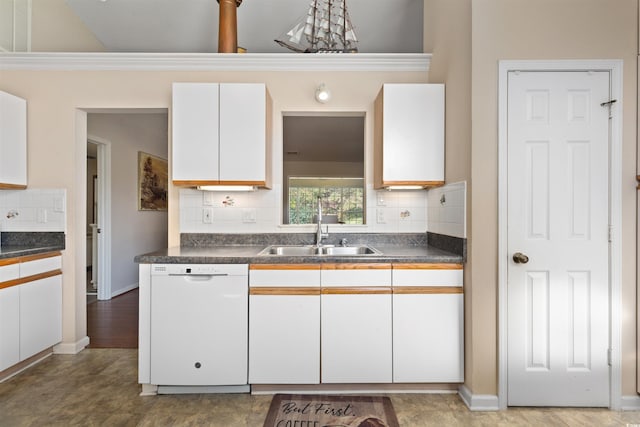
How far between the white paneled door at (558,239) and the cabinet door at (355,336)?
719 millimetres

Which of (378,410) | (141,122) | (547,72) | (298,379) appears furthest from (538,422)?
(141,122)

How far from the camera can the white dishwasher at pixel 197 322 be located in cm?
216

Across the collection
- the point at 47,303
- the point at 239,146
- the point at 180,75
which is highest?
the point at 180,75

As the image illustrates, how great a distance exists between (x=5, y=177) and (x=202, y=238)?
1.50m

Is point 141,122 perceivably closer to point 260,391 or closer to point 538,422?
point 260,391

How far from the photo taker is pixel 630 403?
6.68ft

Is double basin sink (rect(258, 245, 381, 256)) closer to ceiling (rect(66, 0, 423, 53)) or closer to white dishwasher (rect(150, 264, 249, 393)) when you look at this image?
white dishwasher (rect(150, 264, 249, 393))

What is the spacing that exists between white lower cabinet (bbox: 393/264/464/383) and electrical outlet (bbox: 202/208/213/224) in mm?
1517

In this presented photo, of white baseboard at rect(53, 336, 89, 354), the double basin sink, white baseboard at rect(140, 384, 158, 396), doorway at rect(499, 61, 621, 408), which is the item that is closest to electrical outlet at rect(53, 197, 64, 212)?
white baseboard at rect(53, 336, 89, 354)

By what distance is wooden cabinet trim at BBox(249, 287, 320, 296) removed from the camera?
7.12 feet

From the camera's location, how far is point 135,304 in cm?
431

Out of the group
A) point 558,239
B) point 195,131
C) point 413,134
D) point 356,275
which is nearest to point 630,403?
point 558,239

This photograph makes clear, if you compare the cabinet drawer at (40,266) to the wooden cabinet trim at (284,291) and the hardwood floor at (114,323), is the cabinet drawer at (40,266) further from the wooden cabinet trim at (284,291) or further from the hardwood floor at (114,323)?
the wooden cabinet trim at (284,291)

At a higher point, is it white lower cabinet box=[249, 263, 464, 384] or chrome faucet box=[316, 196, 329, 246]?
chrome faucet box=[316, 196, 329, 246]
